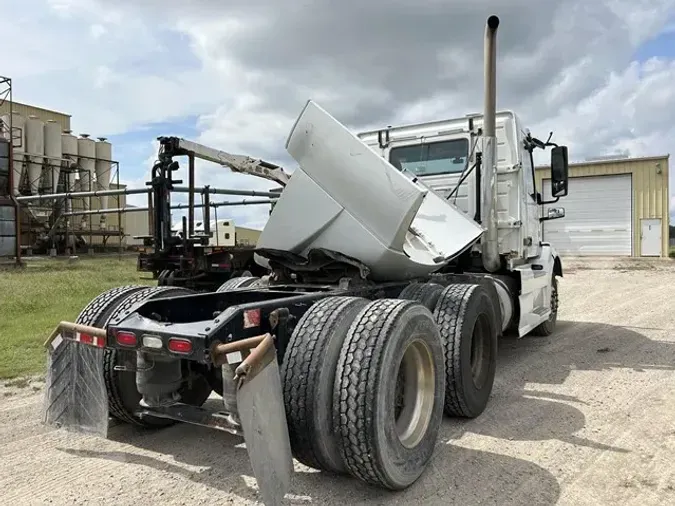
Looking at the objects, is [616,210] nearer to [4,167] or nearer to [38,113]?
[4,167]

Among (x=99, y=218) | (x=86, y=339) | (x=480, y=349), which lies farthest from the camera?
(x=99, y=218)

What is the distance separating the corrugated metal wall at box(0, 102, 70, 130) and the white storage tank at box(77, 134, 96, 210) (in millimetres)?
2645

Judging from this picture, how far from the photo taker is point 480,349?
5.41 m

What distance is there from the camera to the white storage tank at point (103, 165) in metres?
36.5

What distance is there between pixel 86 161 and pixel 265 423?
3669 cm

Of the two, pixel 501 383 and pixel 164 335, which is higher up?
pixel 164 335

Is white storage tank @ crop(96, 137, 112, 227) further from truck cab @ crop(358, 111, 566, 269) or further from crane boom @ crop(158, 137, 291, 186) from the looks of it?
truck cab @ crop(358, 111, 566, 269)

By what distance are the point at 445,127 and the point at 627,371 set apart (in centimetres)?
359

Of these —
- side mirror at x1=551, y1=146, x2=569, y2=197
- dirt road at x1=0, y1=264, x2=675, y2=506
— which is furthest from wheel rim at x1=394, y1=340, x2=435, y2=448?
side mirror at x1=551, y1=146, x2=569, y2=197

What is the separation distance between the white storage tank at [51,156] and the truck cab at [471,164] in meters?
30.2

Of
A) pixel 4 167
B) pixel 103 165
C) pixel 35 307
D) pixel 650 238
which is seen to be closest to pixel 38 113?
pixel 103 165

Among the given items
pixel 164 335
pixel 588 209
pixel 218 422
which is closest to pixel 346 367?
pixel 218 422

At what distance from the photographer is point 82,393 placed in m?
3.76

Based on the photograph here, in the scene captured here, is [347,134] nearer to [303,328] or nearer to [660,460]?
[303,328]
